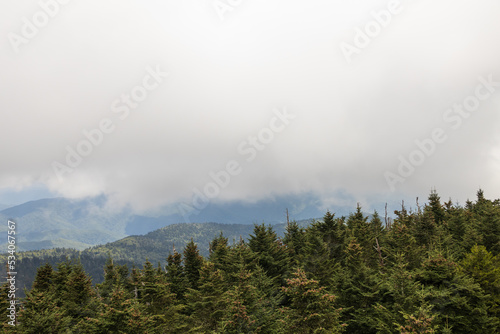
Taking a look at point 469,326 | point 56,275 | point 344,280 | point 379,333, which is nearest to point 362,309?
point 344,280

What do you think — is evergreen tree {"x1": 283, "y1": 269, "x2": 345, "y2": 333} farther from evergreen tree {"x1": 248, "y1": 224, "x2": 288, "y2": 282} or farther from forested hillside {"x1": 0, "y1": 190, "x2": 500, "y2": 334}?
evergreen tree {"x1": 248, "y1": 224, "x2": 288, "y2": 282}

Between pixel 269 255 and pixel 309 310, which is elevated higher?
pixel 269 255

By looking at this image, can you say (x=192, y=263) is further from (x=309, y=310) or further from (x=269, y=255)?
(x=309, y=310)

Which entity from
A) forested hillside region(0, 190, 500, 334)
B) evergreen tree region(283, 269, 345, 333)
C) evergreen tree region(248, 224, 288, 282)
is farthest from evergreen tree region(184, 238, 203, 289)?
evergreen tree region(283, 269, 345, 333)

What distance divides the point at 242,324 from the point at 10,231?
73.8 feet

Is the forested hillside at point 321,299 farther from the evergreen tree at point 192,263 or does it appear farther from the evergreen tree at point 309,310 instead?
the evergreen tree at point 192,263

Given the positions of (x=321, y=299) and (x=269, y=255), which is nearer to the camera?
(x=321, y=299)

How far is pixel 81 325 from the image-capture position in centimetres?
2478

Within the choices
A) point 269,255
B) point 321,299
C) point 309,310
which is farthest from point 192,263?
point 321,299

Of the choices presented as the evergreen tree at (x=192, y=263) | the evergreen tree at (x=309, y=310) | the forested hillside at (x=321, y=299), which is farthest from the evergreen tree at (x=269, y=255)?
the evergreen tree at (x=309, y=310)

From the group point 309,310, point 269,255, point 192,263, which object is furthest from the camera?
point 192,263

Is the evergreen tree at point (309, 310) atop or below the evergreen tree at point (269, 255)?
below

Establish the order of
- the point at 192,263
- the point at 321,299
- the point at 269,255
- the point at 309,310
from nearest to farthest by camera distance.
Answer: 1. the point at 309,310
2. the point at 321,299
3. the point at 269,255
4. the point at 192,263

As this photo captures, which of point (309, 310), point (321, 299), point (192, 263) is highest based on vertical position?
point (192, 263)
